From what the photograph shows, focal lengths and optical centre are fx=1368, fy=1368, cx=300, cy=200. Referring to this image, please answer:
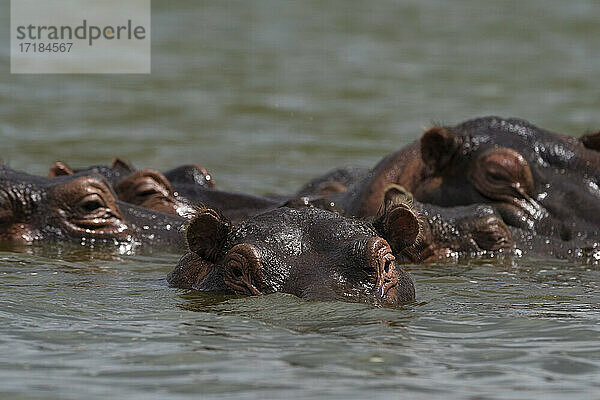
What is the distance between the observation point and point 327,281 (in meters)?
6.15

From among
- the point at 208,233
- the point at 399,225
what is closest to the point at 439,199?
the point at 399,225

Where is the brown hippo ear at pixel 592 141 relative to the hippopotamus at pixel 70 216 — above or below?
above

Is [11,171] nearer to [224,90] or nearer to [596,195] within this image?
[596,195]

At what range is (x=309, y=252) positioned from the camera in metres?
6.40

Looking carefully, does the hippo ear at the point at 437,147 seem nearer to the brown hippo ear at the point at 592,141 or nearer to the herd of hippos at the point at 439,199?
the herd of hippos at the point at 439,199

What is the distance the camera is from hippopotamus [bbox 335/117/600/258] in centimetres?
960

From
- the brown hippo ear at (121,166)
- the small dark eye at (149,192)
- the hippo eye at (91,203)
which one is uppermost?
the brown hippo ear at (121,166)

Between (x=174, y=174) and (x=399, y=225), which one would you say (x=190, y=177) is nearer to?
(x=174, y=174)

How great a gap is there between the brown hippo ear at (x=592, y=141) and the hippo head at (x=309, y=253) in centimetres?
370

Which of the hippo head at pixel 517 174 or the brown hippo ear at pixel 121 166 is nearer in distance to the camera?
the hippo head at pixel 517 174

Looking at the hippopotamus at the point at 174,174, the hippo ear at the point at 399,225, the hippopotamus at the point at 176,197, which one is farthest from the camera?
the hippopotamus at the point at 174,174

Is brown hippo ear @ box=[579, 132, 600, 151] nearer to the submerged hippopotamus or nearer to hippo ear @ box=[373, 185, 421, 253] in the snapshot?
the submerged hippopotamus

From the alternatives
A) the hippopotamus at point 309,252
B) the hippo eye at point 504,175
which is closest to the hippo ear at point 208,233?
the hippopotamus at point 309,252

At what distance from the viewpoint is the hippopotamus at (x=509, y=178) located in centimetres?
960
